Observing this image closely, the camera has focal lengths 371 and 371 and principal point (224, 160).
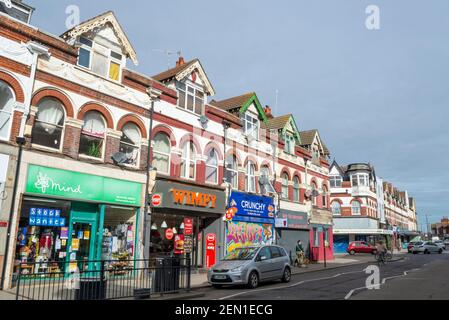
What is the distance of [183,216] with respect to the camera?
19.2 metres

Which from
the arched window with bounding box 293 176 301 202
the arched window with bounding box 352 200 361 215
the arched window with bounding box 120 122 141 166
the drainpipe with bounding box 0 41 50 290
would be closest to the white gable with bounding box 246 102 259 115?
the arched window with bounding box 293 176 301 202

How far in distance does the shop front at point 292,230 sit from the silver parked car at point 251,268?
32.0ft

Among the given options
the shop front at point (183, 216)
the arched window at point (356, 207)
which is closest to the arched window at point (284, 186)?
the shop front at point (183, 216)

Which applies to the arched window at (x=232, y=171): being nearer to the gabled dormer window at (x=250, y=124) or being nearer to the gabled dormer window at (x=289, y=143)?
the gabled dormer window at (x=250, y=124)

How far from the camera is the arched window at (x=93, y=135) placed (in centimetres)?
1501

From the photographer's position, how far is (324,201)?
33188 millimetres

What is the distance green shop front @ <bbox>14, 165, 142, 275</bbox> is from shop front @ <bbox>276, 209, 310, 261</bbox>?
1236cm

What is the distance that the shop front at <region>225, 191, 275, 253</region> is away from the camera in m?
21.2

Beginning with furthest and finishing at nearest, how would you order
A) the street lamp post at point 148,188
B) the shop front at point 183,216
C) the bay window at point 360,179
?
the bay window at point 360,179
the shop front at point 183,216
the street lamp post at point 148,188

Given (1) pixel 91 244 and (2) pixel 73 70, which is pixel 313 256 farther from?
(2) pixel 73 70

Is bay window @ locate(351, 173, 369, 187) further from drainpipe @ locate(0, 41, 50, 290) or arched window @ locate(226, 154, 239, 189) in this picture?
drainpipe @ locate(0, 41, 50, 290)

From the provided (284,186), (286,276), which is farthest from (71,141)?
(284,186)

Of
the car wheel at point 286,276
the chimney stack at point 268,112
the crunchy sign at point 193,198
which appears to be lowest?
the car wheel at point 286,276

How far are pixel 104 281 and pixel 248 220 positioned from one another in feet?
44.2
